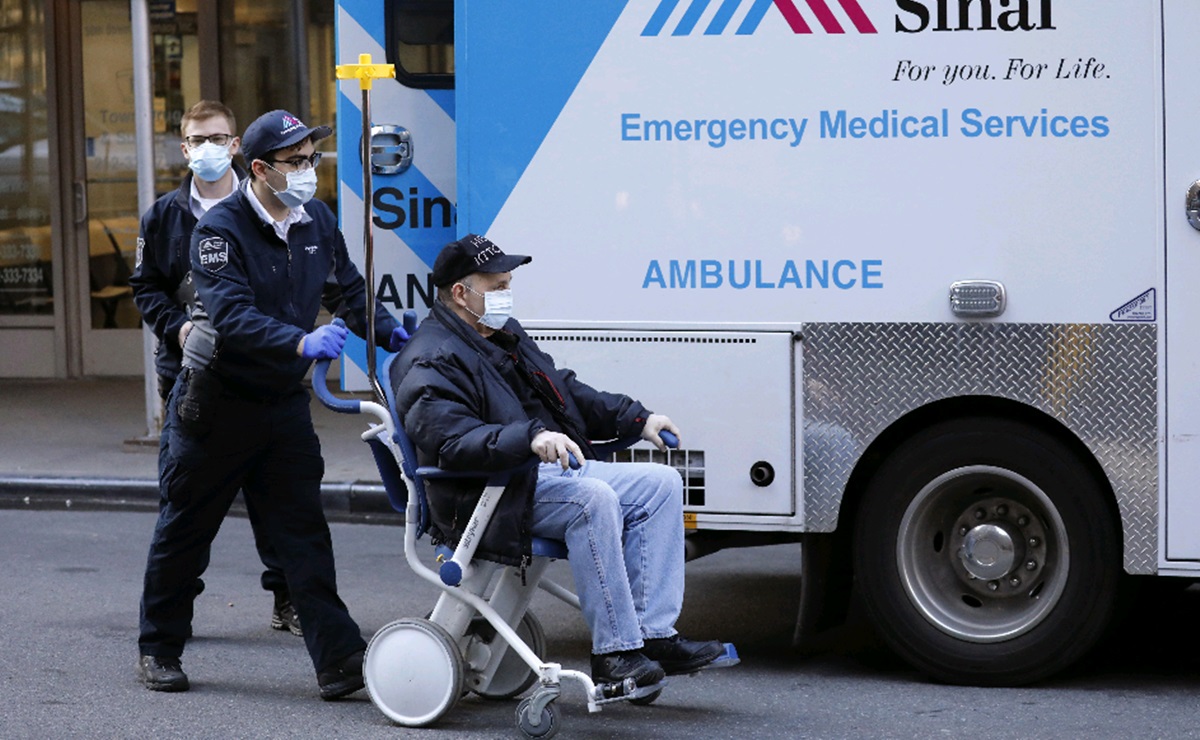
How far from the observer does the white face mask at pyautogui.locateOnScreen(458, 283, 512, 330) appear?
5230mm

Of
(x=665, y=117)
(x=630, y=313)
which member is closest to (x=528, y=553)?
(x=630, y=313)

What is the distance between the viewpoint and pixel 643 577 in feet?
16.8

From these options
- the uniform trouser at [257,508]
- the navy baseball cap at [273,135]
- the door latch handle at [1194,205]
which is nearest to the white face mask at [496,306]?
the navy baseball cap at [273,135]

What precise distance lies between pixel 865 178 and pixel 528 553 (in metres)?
1.59

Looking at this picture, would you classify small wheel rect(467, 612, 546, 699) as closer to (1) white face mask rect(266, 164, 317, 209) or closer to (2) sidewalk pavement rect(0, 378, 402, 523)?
(1) white face mask rect(266, 164, 317, 209)

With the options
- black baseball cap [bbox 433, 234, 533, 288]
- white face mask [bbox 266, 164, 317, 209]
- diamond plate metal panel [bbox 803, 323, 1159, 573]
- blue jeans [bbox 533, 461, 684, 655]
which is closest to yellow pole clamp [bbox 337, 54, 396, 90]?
white face mask [bbox 266, 164, 317, 209]

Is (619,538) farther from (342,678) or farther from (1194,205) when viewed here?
(1194,205)

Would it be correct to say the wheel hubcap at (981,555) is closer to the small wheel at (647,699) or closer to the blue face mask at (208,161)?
the small wheel at (647,699)

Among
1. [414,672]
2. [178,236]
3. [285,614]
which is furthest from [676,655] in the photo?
[178,236]

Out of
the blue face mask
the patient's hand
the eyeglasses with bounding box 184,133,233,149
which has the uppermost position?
the eyeglasses with bounding box 184,133,233,149

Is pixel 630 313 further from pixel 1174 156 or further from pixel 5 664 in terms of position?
pixel 5 664

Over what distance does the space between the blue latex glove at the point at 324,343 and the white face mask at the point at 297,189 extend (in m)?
0.53

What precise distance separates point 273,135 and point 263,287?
47 centimetres

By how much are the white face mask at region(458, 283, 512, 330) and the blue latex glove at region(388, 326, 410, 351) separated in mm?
521
